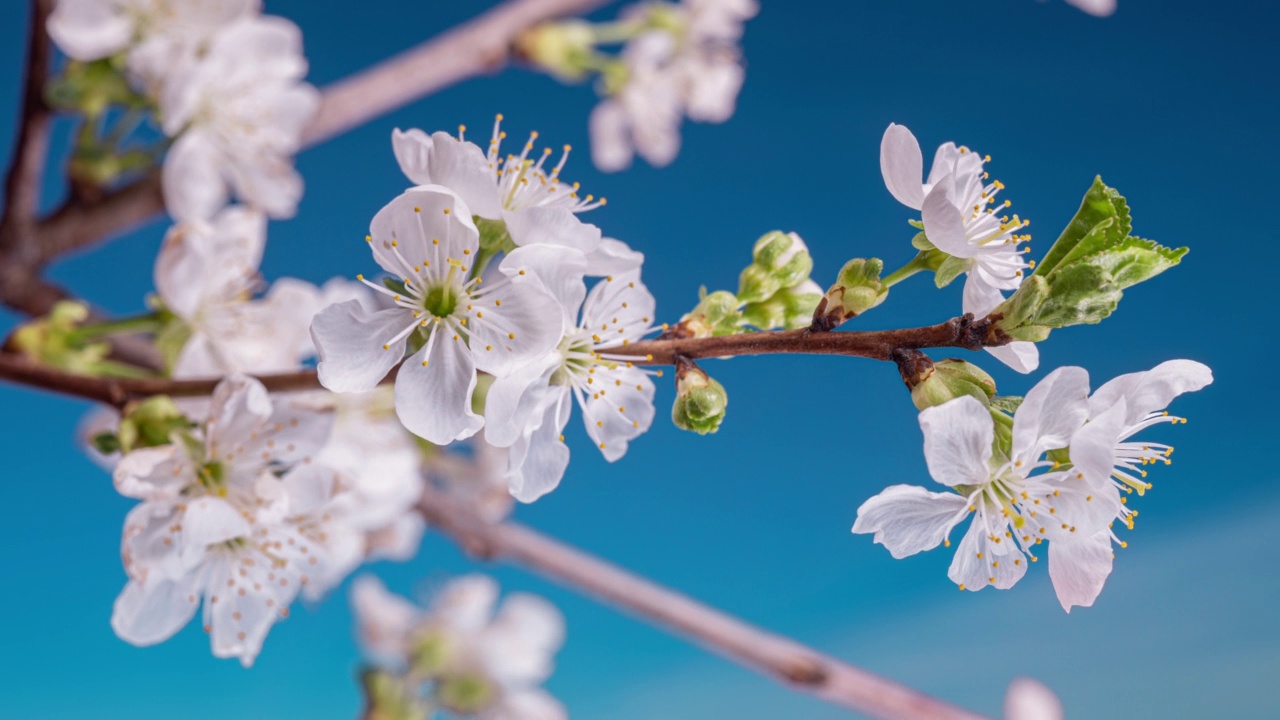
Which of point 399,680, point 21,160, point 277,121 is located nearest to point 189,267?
point 277,121

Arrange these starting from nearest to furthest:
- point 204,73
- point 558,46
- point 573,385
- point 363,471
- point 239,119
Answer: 1. point 573,385
2. point 363,471
3. point 204,73
4. point 239,119
5. point 558,46

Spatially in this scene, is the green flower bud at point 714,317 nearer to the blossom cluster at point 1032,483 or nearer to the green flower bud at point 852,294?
the green flower bud at point 852,294

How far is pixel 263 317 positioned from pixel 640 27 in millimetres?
1406

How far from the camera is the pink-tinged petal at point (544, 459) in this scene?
2.80ft

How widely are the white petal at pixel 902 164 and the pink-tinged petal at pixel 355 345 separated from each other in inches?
18.0

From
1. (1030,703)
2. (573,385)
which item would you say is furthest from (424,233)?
(1030,703)

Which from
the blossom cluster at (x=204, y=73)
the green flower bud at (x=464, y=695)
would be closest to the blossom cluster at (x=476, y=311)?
the blossom cluster at (x=204, y=73)

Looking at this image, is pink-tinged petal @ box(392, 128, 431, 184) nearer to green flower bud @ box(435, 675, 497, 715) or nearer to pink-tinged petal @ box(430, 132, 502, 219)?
pink-tinged petal @ box(430, 132, 502, 219)

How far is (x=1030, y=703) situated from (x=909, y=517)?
1203 mm

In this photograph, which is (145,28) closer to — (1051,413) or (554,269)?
(554,269)

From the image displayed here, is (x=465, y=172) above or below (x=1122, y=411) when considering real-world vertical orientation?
above

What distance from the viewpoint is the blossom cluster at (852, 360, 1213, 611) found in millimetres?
736

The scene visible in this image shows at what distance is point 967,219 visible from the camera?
967 millimetres

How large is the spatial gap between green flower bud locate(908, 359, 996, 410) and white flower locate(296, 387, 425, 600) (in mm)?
683
